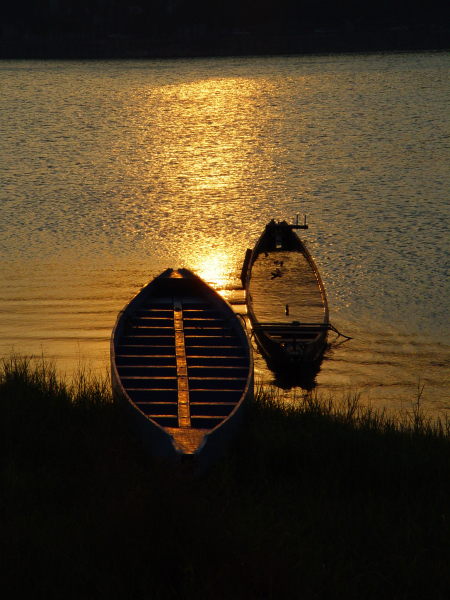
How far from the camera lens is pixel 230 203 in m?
33.2

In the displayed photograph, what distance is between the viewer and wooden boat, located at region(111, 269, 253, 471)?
10.0 metres

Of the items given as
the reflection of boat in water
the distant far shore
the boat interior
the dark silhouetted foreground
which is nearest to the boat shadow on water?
the reflection of boat in water

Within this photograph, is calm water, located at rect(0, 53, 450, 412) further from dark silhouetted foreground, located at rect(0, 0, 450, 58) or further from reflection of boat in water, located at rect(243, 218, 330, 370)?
dark silhouetted foreground, located at rect(0, 0, 450, 58)

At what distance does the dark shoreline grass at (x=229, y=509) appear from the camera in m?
7.09

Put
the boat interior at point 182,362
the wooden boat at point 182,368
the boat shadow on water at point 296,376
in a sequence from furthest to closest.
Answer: the boat shadow on water at point 296,376, the boat interior at point 182,362, the wooden boat at point 182,368

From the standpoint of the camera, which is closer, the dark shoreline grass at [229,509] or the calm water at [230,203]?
the dark shoreline grass at [229,509]

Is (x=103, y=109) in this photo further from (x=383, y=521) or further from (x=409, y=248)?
(x=383, y=521)

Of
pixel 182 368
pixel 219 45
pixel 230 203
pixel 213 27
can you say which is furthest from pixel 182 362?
pixel 213 27

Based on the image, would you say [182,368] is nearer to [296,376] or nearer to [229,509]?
[296,376]

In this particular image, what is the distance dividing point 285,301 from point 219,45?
305 feet

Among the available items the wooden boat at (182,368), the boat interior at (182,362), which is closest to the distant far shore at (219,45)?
the wooden boat at (182,368)

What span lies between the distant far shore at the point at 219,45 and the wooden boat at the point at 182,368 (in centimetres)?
9345

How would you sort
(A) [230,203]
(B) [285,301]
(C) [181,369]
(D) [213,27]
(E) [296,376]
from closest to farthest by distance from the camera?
(C) [181,369]
(E) [296,376]
(B) [285,301]
(A) [230,203]
(D) [213,27]

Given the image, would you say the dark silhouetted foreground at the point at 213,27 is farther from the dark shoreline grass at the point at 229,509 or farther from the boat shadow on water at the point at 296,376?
the dark shoreline grass at the point at 229,509
